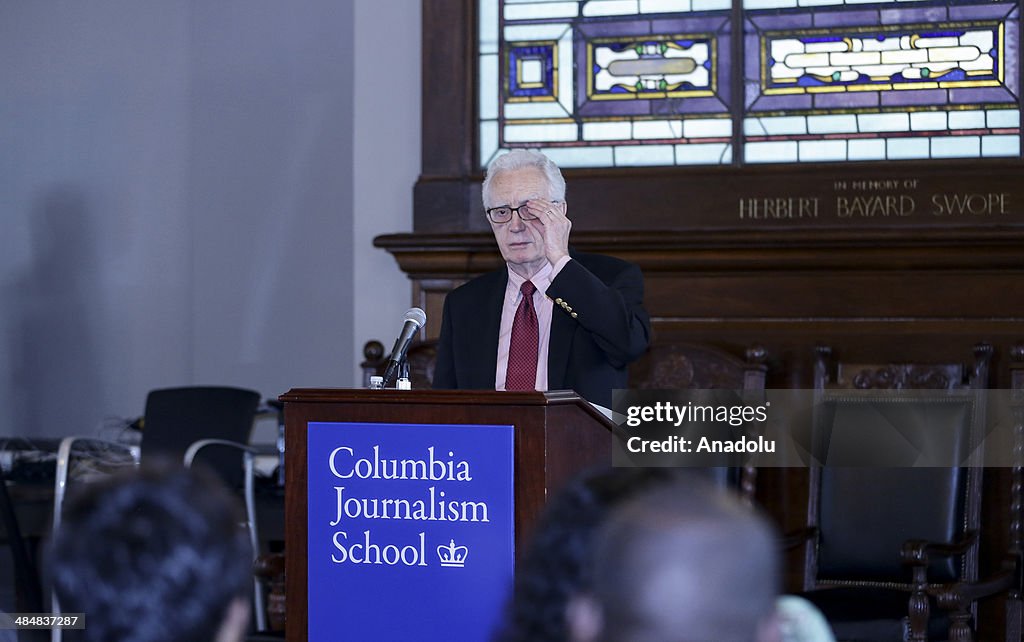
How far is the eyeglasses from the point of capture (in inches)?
126

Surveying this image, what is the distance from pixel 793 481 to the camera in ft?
15.8

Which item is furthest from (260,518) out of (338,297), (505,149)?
(505,149)

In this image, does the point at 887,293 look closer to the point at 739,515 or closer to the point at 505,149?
the point at 505,149

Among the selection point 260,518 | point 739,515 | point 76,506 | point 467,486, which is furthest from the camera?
point 260,518

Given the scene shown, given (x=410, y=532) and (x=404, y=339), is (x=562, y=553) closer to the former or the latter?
(x=410, y=532)

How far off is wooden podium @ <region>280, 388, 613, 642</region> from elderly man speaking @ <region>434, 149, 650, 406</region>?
35 centimetres

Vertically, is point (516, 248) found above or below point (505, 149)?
below

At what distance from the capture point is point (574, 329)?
128 inches

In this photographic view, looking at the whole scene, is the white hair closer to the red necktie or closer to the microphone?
the red necktie

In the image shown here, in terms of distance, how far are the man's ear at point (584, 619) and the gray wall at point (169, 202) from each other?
521 cm

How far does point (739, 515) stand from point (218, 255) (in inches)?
224

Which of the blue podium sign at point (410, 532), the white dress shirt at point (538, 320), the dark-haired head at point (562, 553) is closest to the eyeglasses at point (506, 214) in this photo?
the white dress shirt at point (538, 320)

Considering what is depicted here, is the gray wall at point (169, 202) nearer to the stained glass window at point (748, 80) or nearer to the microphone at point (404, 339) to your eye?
the stained glass window at point (748, 80)

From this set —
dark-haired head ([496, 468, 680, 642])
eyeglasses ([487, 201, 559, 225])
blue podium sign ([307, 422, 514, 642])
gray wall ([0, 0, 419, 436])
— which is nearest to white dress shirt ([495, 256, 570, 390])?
eyeglasses ([487, 201, 559, 225])
